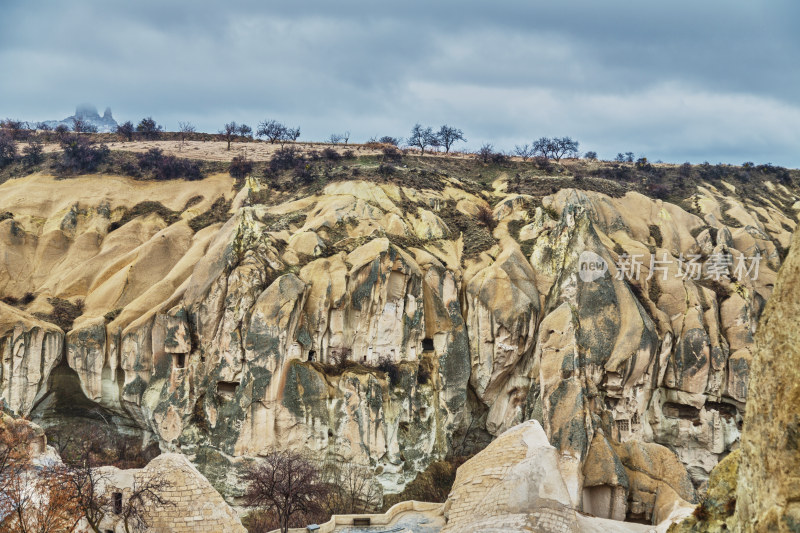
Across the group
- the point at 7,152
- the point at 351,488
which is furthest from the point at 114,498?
the point at 7,152

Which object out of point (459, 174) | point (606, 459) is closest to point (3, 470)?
point (606, 459)

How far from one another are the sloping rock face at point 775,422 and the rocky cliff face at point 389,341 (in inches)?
712

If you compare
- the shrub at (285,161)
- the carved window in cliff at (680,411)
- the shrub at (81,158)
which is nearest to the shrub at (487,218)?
the carved window in cliff at (680,411)

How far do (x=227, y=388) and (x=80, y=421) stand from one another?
9978 mm

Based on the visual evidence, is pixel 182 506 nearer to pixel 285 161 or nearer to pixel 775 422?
pixel 775 422

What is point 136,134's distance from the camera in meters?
69.1

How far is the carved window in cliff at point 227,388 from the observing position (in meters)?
30.8

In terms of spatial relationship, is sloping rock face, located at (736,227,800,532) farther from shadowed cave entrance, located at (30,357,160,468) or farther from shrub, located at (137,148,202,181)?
shrub, located at (137,148,202,181)

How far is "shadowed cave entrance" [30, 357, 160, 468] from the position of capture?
1304 inches

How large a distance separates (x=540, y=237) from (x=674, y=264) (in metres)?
8.91

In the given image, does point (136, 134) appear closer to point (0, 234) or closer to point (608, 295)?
point (0, 234)

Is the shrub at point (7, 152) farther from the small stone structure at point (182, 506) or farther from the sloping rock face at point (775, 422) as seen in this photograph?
the sloping rock face at point (775, 422)

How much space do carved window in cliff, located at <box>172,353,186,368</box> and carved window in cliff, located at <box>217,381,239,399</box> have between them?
111 inches

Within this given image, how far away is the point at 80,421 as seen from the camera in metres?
34.8
